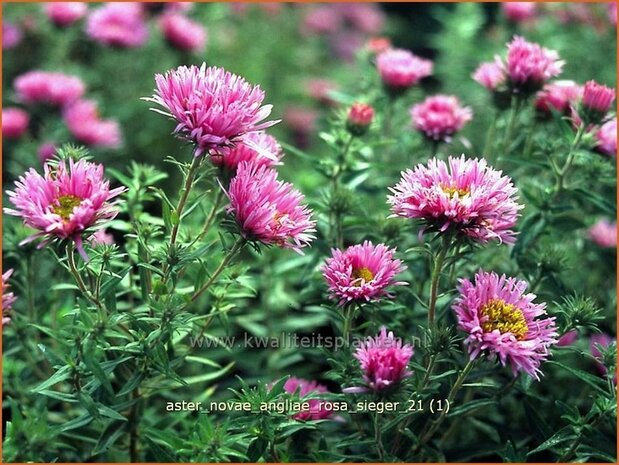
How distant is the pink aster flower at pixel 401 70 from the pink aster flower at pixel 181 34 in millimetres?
790

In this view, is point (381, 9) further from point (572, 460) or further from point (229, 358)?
point (572, 460)

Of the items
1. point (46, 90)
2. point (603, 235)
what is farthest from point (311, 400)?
point (46, 90)

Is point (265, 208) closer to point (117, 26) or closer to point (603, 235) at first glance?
point (603, 235)

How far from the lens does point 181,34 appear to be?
2250 millimetres

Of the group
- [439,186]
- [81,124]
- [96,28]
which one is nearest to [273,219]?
[439,186]

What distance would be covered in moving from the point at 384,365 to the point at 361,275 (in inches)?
5.4

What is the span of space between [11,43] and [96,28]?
1.09 ft

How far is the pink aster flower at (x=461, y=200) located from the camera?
1.01 m

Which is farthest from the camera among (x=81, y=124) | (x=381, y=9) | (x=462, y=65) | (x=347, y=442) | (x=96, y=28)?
(x=381, y=9)

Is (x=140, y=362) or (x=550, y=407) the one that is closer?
(x=140, y=362)

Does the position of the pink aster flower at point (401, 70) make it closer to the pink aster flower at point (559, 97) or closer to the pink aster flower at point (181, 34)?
the pink aster flower at point (559, 97)

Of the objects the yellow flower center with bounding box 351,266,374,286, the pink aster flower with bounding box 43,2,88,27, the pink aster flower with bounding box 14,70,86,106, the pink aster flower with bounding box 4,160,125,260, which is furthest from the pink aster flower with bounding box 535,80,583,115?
the pink aster flower with bounding box 43,2,88,27

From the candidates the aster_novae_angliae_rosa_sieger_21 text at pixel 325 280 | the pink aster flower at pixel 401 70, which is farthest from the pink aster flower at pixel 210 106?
the pink aster flower at pixel 401 70

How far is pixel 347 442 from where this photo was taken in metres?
1.17
